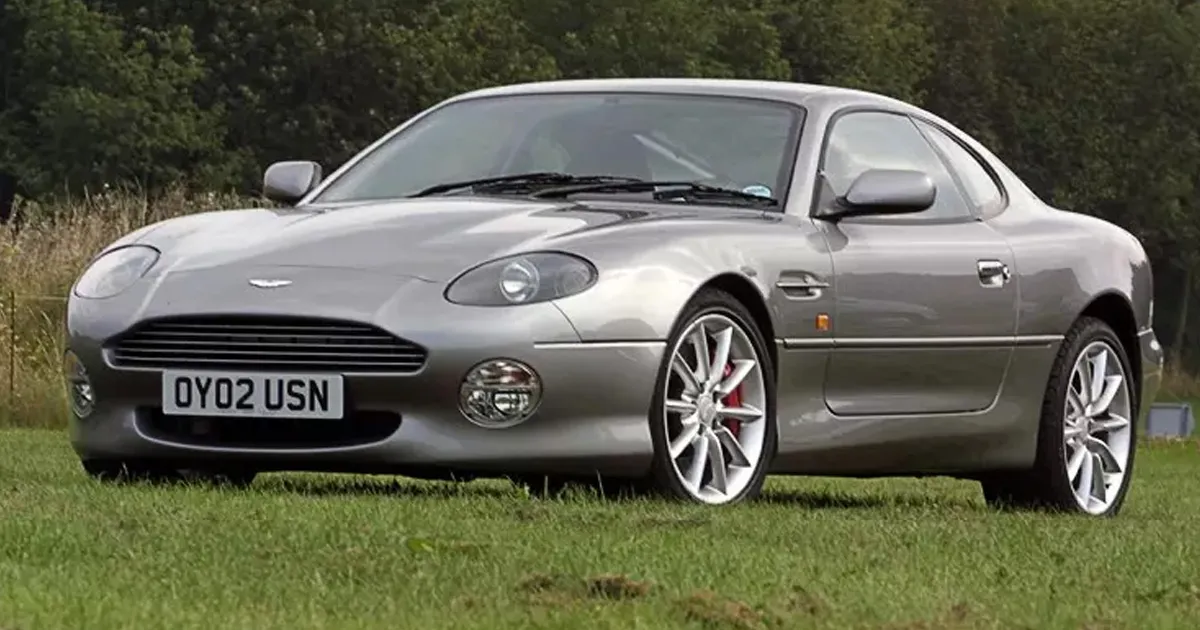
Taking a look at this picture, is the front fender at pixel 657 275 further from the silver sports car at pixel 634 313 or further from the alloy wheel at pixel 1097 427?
the alloy wheel at pixel 1097 427

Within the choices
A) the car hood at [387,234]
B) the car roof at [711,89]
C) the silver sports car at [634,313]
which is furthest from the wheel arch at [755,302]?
the car roof at [711,89]

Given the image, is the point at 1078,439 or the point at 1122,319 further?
the point at 1122,319

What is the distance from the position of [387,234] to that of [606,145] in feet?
3.71

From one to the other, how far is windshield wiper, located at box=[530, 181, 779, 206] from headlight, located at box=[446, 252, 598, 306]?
3.09 feet

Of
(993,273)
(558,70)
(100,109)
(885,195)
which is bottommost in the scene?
(558,70)

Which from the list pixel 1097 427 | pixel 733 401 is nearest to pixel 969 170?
pixel 1097 427

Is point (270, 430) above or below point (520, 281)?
below

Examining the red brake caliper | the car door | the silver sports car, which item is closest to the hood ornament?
the silver sports car

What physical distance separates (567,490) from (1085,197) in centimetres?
8213

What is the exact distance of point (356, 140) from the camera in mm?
72438

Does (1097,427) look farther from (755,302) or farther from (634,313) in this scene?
(634,313)

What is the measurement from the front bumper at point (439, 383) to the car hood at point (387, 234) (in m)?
0.09

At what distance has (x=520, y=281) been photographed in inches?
326

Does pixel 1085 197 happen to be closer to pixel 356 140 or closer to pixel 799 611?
pixel 356 140
